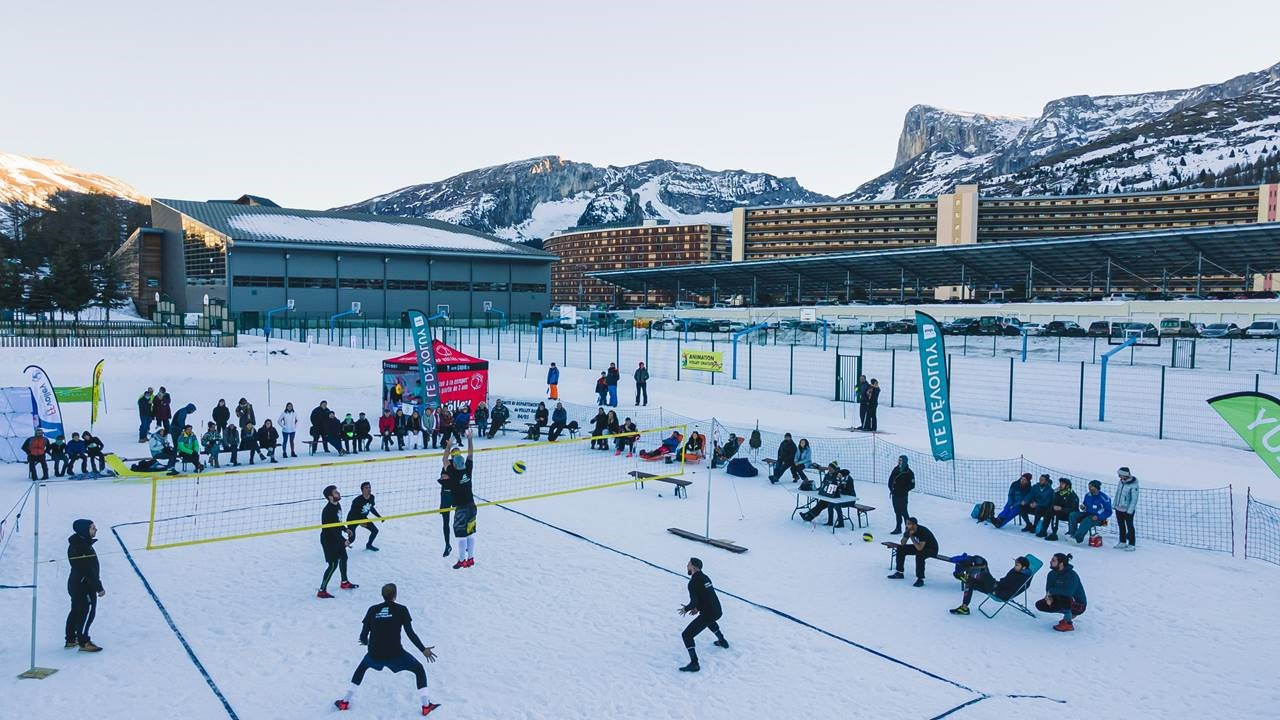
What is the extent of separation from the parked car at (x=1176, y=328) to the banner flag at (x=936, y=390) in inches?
1317

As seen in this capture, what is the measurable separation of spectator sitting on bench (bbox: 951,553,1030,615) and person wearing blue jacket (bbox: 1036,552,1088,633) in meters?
0.32

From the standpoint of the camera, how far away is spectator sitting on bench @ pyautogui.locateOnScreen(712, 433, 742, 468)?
60.2 feet

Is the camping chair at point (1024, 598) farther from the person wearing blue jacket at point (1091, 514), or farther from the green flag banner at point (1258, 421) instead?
the person wearing blue jacket at point (1091, 514)

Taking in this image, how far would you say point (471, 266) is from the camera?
73938 millimetres

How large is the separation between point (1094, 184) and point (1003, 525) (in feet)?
712

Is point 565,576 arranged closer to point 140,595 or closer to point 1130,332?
point 140,595

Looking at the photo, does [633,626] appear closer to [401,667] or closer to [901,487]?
[401,667]

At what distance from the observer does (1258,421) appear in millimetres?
8398

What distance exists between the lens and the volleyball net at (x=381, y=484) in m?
13.3

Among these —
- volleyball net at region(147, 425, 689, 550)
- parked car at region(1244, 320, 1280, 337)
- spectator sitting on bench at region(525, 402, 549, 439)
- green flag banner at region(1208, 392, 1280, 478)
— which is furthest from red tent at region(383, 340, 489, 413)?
parked car at region(1244, 320, 1280, 337)

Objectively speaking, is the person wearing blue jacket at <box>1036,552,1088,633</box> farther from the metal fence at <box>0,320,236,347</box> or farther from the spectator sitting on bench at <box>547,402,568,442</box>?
the metal fence at <box>0,320,236,347</box>

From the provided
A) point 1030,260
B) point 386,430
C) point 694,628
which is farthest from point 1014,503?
point 1030,260

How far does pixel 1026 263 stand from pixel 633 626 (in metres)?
61.8

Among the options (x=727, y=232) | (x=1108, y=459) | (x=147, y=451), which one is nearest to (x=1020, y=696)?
(x=1108, y=459)
